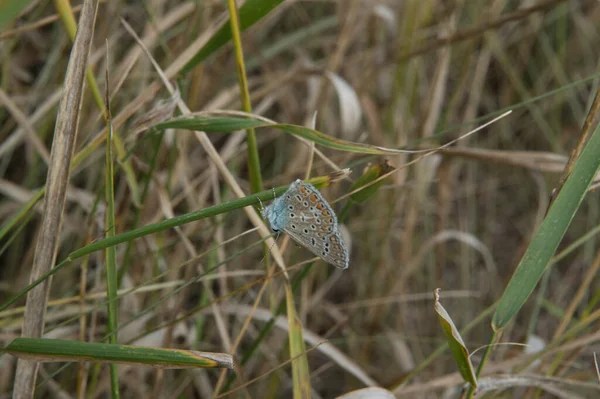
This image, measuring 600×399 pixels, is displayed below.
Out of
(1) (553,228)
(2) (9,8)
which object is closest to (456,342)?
(1) (553,228)

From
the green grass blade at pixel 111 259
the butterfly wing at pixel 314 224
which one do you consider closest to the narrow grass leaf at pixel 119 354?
the green grass blade at pixel 111 259

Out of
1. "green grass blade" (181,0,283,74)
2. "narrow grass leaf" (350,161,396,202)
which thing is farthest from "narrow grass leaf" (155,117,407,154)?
"green grass blade" (181,0,283,74)

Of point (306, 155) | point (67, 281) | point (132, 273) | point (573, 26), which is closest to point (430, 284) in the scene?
point (306, 155)

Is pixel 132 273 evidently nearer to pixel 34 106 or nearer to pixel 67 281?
pixel 67 281

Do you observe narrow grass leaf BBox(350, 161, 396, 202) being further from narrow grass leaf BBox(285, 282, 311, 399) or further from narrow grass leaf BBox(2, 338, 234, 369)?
narrow grass leaf BBox(2, 338, 234, 369)

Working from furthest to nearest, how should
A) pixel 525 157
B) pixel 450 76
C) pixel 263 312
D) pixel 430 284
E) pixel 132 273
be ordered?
pixel 450 76, pixel 430 284, pixel 132 273, pixel 263 312, pixel 525 157

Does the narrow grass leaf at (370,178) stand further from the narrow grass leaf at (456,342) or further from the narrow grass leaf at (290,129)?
the narrow grass leaf at (456,342)

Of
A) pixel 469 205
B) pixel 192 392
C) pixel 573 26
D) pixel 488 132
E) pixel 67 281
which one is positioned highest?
pixel 573 26
